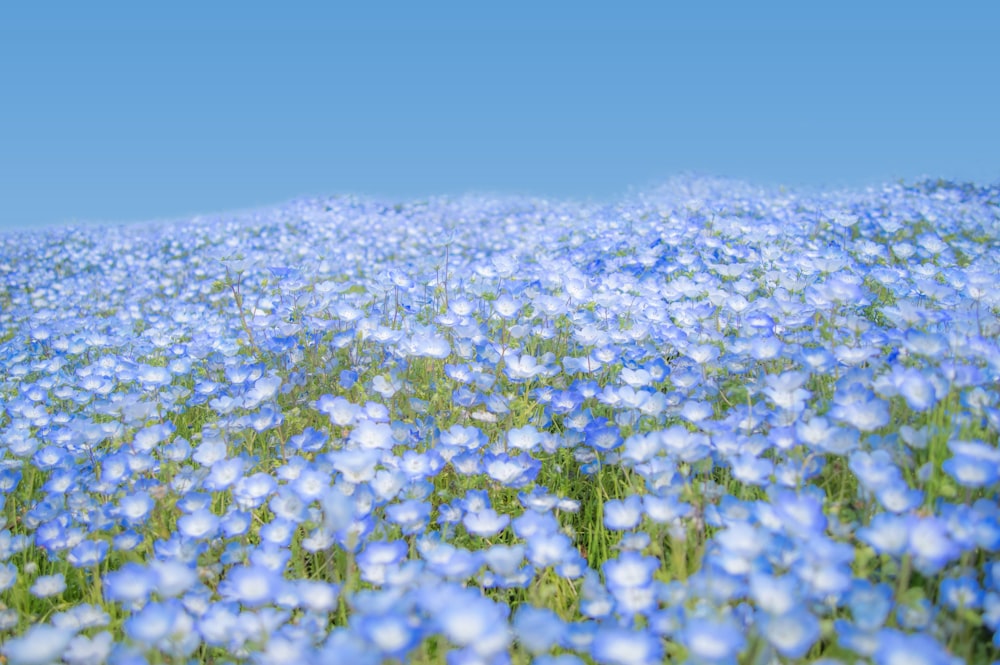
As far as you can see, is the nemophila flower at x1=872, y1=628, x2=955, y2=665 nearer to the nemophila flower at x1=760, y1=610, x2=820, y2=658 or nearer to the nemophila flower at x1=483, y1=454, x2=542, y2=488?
the nemophila flower at x1=760, y1=610, x2=820, y2=658

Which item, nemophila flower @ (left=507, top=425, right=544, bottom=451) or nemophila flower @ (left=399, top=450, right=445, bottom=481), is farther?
nemophila flower @ (left=507, top=425, right=544, bottom=451)

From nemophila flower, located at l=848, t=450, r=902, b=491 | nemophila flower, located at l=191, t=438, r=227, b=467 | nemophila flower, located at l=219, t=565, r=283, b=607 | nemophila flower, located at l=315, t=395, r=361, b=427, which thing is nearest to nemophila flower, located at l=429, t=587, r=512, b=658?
nemophila flower, located at l=219, t=565, r=283, b=607

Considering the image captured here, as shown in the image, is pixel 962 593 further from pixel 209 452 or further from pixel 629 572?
pixel 209 452

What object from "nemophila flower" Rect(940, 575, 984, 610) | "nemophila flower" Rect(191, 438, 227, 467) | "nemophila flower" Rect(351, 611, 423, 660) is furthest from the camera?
"nemophila flower" Rect(191, 438, 227, 467)

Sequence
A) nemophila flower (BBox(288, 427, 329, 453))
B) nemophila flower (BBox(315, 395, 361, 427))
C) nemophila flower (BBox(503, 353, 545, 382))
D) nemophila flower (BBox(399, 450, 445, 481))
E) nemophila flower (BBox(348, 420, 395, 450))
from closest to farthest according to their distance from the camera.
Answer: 1. nemophila flower (BBox(399, 450, 445, 481))
2. nemophila flower (BBox(348, 420, 395, 450))
3. nemophila flower (BBox(315, 395, 361, 427))
4. nemophila flower (BBox(288, 427, 329, 453))
5. nemophila flower (BBox(503, 353, 545, 382))

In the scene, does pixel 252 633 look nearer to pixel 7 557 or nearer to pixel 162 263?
pixel 7 557

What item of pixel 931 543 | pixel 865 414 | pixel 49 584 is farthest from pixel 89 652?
pixel 865 414

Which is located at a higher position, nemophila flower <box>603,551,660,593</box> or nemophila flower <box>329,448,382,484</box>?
nemophila flower <box>329,448,382,484</box>

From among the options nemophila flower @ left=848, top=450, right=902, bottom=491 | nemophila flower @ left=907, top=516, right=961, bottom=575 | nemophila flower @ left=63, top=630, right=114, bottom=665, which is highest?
nemophila flower @ left=848, top=450, right=902, bottom=491
